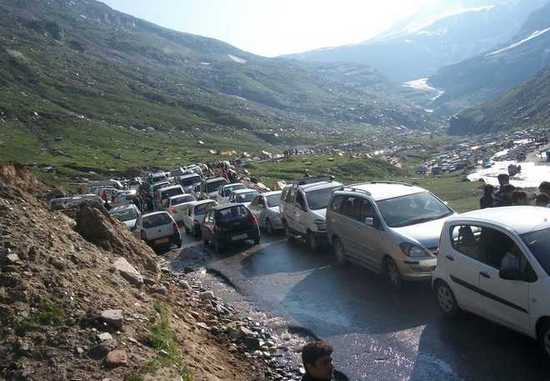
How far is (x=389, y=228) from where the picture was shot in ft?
38.2

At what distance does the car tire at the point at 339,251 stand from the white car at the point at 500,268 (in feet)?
14.4

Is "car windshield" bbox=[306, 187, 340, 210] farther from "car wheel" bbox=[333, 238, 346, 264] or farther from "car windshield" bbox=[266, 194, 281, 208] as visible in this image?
"car windshield" bbox=[266, 194, 281, 208]

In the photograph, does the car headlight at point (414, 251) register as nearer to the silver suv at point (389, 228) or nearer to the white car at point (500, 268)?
the silver suv at point (389, 228)

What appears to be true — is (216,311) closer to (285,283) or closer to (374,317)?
(285,283)

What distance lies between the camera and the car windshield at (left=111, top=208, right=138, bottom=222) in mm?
25516

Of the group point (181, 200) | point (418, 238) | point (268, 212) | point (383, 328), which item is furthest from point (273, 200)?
point (383, 328)

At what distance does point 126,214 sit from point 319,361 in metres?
22.5

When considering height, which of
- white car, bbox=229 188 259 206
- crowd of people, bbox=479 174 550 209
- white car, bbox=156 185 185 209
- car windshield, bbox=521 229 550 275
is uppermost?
car windshield, bbox=521 229 550 275

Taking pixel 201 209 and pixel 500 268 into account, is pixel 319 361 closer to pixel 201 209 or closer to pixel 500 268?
pixel 500 268

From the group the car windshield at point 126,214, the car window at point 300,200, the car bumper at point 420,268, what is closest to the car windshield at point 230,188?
the car windshield at point 126,214

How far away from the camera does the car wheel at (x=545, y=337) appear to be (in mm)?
7133

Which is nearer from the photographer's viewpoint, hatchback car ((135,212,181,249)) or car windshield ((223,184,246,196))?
hatchback car ((135,212,181,249))

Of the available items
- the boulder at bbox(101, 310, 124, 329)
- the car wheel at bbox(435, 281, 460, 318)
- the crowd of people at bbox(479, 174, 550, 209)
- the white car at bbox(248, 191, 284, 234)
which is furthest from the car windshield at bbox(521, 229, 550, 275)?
the white car at bbox(248, 191, 284, 234)

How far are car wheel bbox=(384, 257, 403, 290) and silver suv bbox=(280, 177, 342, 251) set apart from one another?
4678 millimetres
